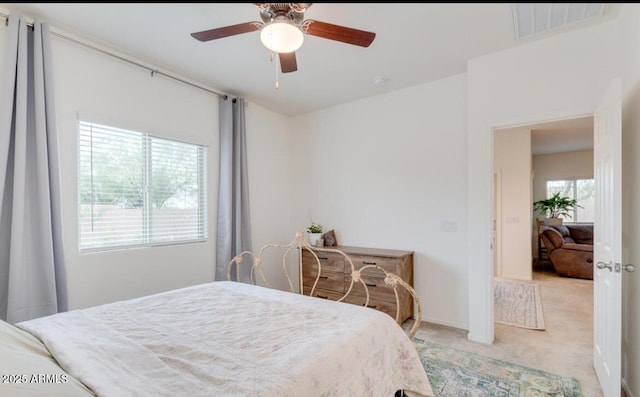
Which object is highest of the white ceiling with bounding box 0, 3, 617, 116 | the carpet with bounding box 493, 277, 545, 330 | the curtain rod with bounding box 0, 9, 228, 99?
the white ceiling with bounding box 0, 3, 617, 116

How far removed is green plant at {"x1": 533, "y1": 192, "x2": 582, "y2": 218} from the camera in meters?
6.50

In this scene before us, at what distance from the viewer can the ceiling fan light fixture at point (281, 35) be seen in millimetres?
1645

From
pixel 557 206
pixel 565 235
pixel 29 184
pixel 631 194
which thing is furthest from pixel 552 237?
pixel 29 184

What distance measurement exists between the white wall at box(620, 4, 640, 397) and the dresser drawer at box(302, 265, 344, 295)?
230 centimetres

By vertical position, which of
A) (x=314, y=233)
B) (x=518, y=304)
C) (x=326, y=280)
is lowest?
(x=518, y=304)

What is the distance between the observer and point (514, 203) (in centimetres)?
522

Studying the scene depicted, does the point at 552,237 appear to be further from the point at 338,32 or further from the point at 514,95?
the point at 338,32

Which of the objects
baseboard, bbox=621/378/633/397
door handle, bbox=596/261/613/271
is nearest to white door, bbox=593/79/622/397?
door handle, bbox=596/261/613/271

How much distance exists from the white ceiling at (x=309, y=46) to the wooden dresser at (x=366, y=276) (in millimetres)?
1888

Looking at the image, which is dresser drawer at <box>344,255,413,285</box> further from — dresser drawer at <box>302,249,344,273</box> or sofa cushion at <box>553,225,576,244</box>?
sofa cushion at <box>553,225,576,244</box>

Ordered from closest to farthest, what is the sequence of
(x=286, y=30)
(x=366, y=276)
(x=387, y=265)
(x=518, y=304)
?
(x=286, y=30), (x=387, y=265), (x=366, y=276), (x=518, y=304)

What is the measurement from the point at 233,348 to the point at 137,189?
2.08 meters

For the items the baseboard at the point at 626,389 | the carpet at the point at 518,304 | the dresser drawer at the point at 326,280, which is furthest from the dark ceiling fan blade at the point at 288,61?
the carpet at the point at 518,304

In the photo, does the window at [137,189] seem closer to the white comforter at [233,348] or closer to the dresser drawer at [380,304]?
the white comforter at [233,348]
